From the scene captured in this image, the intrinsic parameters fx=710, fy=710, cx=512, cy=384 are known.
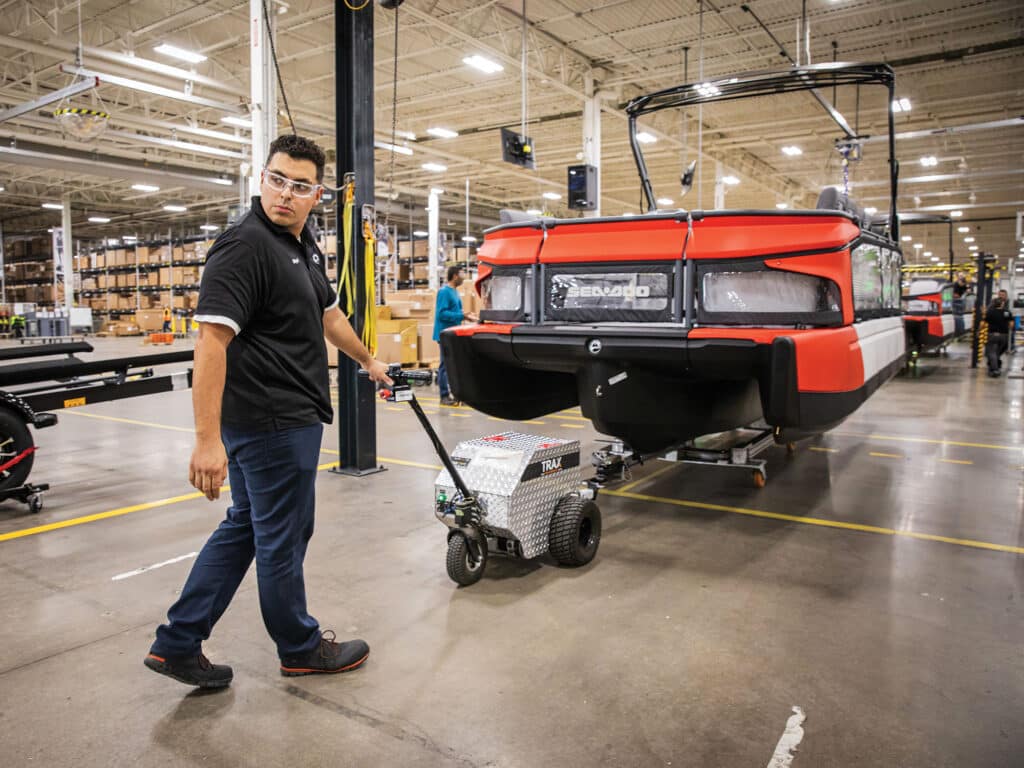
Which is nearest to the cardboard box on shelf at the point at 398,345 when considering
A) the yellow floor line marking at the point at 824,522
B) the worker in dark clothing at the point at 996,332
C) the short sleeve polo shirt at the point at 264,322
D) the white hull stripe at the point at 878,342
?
the yellow floor line marking at the point at 824,522

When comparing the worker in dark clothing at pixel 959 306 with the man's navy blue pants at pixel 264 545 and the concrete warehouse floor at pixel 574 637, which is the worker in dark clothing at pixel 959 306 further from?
the man's navy blue pants at pixel 264 545

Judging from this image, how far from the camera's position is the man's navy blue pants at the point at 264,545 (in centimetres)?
211

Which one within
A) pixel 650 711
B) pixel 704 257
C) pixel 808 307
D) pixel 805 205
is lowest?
pixel 650 711

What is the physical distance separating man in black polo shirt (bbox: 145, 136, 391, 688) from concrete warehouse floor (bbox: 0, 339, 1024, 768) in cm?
20

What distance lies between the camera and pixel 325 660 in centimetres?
230

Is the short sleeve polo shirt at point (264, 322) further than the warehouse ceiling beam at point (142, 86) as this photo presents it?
No

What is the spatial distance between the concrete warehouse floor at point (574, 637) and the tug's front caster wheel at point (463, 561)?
0.05 metres

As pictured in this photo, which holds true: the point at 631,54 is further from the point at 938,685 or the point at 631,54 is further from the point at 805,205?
the point at 805,205

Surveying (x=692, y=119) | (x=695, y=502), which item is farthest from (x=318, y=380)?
(x=692, y=119)

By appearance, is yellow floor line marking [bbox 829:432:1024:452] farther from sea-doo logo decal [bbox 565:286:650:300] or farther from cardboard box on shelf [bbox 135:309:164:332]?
cardboard box on shelf [bbox 135:309:164:332]

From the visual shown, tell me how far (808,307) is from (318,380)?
209 cm

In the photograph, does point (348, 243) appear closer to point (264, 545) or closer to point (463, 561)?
point (463, 561)

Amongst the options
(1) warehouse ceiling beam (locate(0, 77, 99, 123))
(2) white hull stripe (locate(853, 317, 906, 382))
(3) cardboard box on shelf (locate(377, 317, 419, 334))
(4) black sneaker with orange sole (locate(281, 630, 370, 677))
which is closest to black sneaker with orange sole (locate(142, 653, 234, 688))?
(4) black sneaker with orange sole (locate(281, 630, 370, 677))

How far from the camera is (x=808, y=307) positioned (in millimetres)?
3061
